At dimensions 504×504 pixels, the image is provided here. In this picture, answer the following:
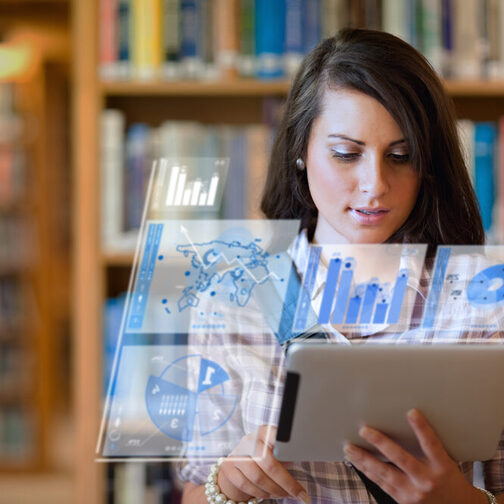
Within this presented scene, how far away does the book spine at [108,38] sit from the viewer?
1354mm

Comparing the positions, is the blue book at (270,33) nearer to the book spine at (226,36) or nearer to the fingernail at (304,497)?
the book spine at (226,36)

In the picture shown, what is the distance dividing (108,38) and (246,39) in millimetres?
266

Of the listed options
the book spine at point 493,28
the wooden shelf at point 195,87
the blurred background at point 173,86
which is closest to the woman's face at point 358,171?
the blurred background at point 173,86

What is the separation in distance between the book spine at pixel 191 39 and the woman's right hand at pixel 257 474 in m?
0.91

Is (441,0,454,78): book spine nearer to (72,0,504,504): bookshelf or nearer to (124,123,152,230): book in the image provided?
(72,0,504,504): bookshelf

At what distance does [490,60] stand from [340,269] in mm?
909

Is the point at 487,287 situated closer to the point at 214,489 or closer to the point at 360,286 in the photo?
the point at 360,286

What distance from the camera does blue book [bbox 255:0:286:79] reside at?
1.35 metres

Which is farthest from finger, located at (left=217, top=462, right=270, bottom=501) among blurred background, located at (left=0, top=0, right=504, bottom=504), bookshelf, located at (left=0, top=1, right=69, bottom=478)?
bookshelf, located at (left=0, top=1, right=69, bottom=478)

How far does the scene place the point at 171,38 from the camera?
1363 millimetres

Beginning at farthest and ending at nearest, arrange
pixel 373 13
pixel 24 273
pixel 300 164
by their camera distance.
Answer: pixel 24 273
pixel 373 13
pixel 300 164

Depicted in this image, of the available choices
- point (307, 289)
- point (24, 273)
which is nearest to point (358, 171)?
point (307, 289)

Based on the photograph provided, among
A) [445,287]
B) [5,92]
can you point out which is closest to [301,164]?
[445,287]

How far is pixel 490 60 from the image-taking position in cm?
138
